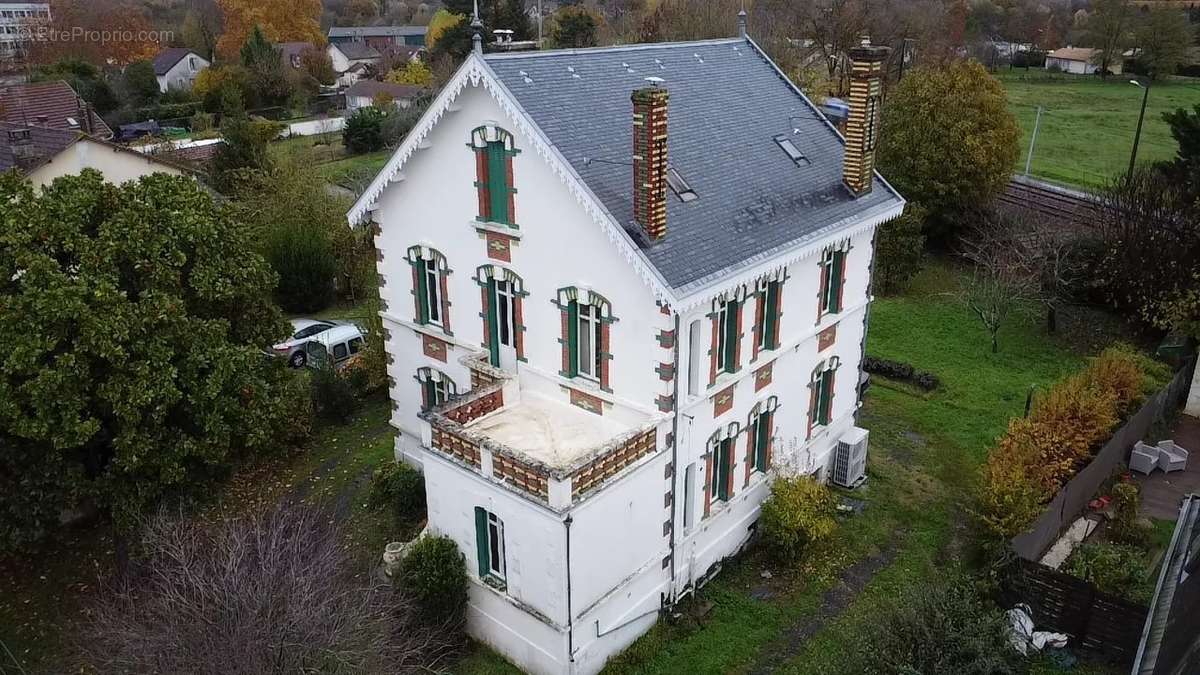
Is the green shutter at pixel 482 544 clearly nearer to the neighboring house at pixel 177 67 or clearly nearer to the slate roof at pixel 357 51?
the neighboring house at pixel 177 67

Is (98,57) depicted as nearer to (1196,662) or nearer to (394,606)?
(394,606)

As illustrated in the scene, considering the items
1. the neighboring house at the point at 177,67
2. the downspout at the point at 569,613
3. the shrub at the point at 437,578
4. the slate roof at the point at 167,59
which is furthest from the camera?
the slate roof at the point at 167,59

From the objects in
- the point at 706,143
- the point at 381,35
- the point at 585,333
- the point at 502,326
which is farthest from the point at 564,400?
the point at 381,35

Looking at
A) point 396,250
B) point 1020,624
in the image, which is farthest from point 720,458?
point 396,250

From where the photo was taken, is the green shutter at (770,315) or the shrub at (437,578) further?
the green shutter at (770,315)

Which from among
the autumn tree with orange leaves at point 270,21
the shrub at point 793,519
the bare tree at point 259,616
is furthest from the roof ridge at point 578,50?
the autumn tree with orange leaves at point 270,21

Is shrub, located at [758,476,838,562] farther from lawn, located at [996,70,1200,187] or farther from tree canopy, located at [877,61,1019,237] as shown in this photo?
lawn, located at [996,70,1200,187]

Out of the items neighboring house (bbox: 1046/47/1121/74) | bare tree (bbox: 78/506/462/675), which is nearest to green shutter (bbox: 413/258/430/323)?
bare tree (bbox: 78/506/462/675)
